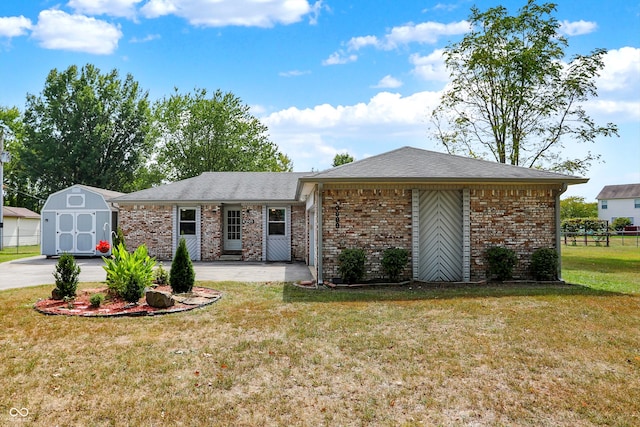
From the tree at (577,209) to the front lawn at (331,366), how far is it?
42589mm

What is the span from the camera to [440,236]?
33.8 feet

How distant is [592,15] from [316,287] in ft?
41.2

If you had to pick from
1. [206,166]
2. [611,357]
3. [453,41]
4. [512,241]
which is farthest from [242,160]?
[611,357]

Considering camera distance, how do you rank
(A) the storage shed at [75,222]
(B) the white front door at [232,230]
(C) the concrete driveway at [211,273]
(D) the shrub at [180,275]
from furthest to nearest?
(B) the white front door at [232,230] → (A) the storage shed at [75,222] → (C) the concrete driveway at [211,273] → (D) the shrub at [180,275]

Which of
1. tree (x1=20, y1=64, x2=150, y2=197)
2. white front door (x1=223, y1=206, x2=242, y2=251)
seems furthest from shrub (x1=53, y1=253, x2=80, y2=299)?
tree (x1=20, y1=64, x2=150, y2=197)

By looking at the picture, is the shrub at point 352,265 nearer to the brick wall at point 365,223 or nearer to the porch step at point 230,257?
the brick wall at point 365,223

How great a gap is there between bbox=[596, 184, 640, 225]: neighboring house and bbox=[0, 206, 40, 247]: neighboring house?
54867mm

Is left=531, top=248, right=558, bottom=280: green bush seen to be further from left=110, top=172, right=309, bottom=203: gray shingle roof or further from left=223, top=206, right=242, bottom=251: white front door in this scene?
left=223, top=206, right=242, bottom=251: white front door

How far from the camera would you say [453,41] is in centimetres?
2366

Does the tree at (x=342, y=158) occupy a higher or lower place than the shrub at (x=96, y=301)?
higher

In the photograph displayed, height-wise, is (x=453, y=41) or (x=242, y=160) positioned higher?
(x=453, y=41)

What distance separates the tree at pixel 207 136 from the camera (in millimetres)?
33719

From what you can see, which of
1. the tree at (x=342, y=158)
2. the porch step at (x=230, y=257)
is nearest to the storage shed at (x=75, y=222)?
the porch step at (x=230, y=257)

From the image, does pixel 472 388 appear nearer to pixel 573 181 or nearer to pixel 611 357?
pixel 611 357
